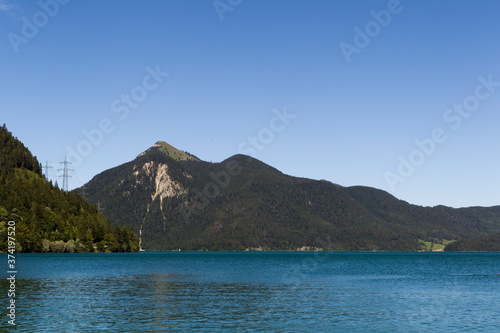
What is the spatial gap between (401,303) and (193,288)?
129 ft

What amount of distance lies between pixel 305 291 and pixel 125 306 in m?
35.8

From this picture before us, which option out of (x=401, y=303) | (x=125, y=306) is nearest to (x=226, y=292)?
(x=125, y=306)

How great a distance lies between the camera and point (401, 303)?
75.3m

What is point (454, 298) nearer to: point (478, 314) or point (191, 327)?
point (478, 314)

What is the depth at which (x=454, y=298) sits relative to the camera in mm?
84188

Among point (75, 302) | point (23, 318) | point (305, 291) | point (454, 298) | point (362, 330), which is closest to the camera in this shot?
point (362, 330)

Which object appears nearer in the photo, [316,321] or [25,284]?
[316,321]

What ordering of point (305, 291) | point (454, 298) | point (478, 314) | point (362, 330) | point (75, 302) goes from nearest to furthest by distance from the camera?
point (362, 330), point (478, 314), point (75, 302), point (454, 298), point (305, 291)

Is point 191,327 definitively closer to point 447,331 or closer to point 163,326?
point 163,326

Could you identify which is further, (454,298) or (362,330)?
(454,298)

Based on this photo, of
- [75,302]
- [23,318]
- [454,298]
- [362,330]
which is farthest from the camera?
[454,298]

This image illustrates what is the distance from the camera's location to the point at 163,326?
53.1 metres

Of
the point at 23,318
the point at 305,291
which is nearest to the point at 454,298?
the point at 305,291

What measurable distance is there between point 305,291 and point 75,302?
40369mm
